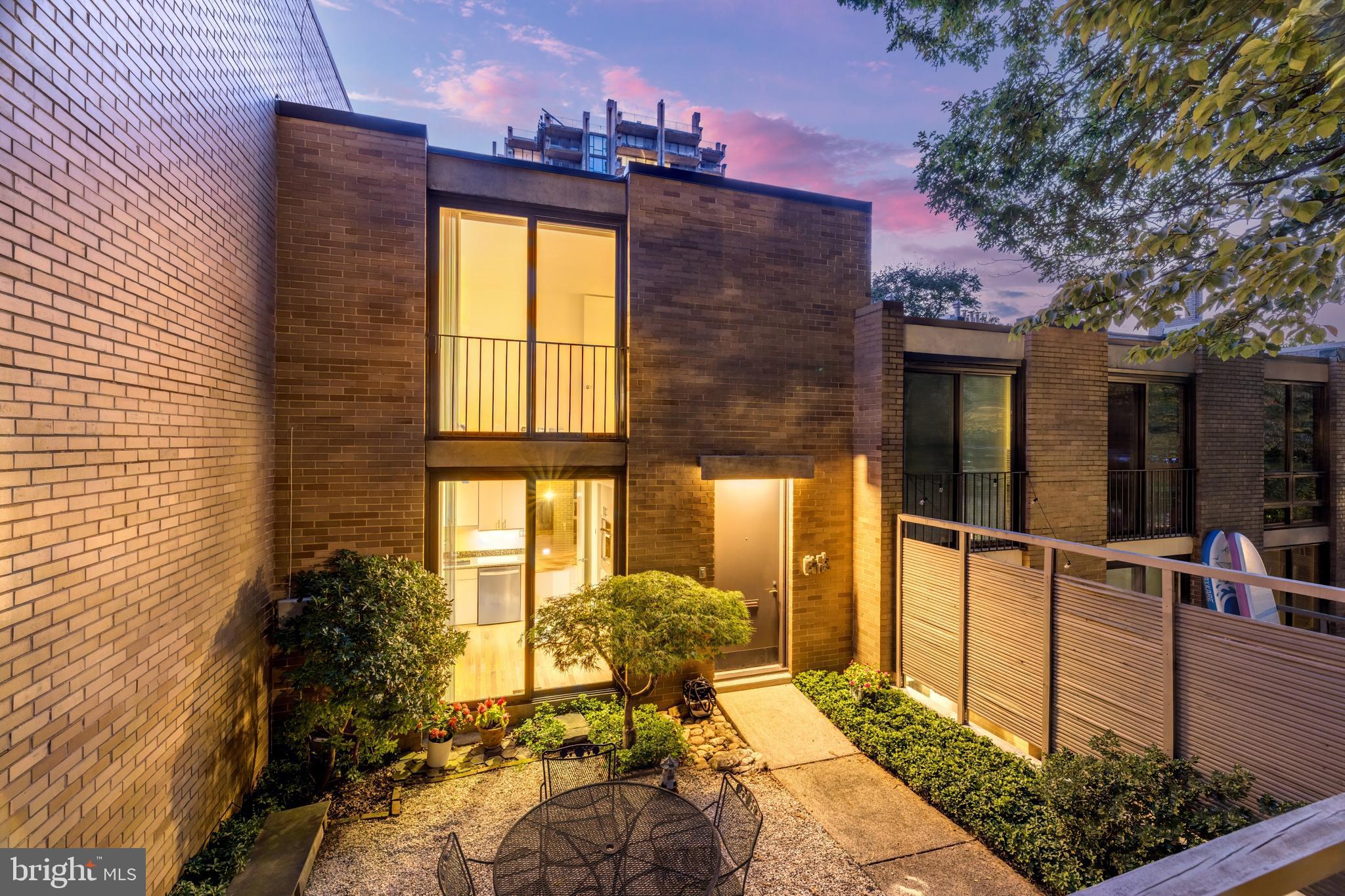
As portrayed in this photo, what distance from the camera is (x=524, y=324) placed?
6.86 meters

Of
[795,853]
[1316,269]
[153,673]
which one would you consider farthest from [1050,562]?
[153,673]

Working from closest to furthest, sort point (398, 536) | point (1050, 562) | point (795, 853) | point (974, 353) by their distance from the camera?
1. point (795, 853)
2. point (1050, 562)
3. point (398, 536)
4. point (974, 353)

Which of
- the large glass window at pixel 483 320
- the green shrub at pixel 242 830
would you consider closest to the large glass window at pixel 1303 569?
the large glass window at pixel 483 320

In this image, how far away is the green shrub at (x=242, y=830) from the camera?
3.53m

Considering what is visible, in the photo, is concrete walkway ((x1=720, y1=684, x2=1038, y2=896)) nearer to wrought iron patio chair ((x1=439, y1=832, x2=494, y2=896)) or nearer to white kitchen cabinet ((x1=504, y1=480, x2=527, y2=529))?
wrought iron patio chair ((x1=439, y1=832, x2=494, y2=896))

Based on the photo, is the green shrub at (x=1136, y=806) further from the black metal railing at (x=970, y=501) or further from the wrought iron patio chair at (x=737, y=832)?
the black metal railing at (x=970, y=501)

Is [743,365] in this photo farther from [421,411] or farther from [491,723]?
[491,723]

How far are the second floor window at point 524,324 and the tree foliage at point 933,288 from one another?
16.7 metres

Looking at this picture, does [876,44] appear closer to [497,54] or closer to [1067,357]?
[1067,357]

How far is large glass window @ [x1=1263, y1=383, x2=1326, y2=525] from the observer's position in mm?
9703

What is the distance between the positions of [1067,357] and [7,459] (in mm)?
10259

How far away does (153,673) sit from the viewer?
3297mm

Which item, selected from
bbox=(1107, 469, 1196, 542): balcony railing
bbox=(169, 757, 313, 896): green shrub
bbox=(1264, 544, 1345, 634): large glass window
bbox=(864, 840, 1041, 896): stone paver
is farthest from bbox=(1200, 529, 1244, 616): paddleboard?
bbox=(169, 757, 313, 896): green shrub

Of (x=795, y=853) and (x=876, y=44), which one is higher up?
(x=876, y=44)
